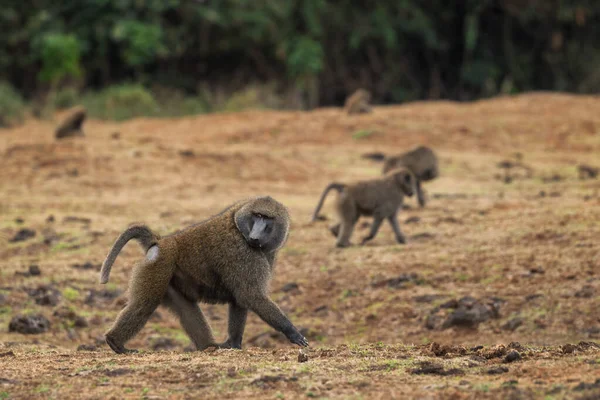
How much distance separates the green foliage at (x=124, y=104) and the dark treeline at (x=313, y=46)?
116cm

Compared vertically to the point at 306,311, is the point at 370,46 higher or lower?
higher

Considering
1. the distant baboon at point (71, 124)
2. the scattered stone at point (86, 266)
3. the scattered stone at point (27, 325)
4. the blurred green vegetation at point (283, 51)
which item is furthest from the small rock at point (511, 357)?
the blurred green vegetation at point (283, 51)

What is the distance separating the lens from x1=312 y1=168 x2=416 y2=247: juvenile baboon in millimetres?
11906

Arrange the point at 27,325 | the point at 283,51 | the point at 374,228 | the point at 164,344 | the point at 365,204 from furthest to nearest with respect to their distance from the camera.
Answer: the point at 283,51 → the point at 374,228 → the point at 365,204 → the point at 164,344 → the point at 27,325

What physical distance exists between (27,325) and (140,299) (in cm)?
232

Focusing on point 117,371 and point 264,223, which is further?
A: point 264,223

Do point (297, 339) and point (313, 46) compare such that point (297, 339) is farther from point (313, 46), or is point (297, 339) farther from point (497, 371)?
point (313, 46)

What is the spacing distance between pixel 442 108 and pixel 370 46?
619 centimetres

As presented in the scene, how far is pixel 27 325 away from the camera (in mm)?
8969

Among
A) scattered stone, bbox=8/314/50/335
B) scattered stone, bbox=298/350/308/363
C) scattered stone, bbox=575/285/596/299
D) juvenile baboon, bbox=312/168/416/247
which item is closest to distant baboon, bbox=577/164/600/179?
juvenile baboon, bbox=312/168/416/247

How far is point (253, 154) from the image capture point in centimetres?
1841

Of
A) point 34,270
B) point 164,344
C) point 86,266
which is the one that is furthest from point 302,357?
point 86,266

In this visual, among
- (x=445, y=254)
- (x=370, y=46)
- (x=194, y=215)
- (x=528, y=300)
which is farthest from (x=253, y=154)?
(x=370, y=46)

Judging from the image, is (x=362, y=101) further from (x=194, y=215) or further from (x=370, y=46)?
(x=194, y=215)
